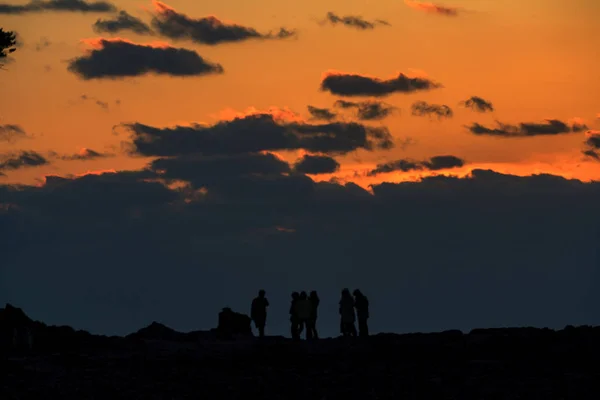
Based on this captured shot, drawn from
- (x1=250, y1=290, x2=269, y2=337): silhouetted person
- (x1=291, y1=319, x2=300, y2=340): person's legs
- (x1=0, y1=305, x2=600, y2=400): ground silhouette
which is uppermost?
(x1=250, y1=290, x2=269, y2=337): silhouetted person

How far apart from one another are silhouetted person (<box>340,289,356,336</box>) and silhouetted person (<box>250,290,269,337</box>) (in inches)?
118

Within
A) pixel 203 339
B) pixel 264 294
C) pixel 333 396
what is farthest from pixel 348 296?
pixel 333 396

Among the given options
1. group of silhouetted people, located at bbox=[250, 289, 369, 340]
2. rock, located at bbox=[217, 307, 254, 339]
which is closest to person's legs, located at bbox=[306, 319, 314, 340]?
group of silhouetted people, located at bbox=[250, 289, 369, 340]

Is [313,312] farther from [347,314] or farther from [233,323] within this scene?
[233,323]

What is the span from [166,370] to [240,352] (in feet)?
13.5

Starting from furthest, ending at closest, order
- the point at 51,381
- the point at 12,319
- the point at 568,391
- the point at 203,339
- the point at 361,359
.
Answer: the point at 203,339 < the point at 12,319 < the point at 361,359 < the point at 51,381 < the point at 568,391

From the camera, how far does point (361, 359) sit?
45.2m

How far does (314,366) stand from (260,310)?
758 centimetres

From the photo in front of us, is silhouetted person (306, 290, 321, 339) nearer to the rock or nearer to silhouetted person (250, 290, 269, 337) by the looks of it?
silhouetted person (250, 290, 269, 337)

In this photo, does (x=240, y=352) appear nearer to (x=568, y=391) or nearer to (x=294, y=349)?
(x=294, y=349)

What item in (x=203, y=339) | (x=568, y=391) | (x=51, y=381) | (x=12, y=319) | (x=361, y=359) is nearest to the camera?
(x=568, y=391)

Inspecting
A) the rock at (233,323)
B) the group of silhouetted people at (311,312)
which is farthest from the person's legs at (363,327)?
the rock at (233,323)

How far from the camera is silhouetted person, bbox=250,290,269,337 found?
169 feet

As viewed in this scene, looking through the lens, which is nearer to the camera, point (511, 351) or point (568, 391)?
point (568, 391)
